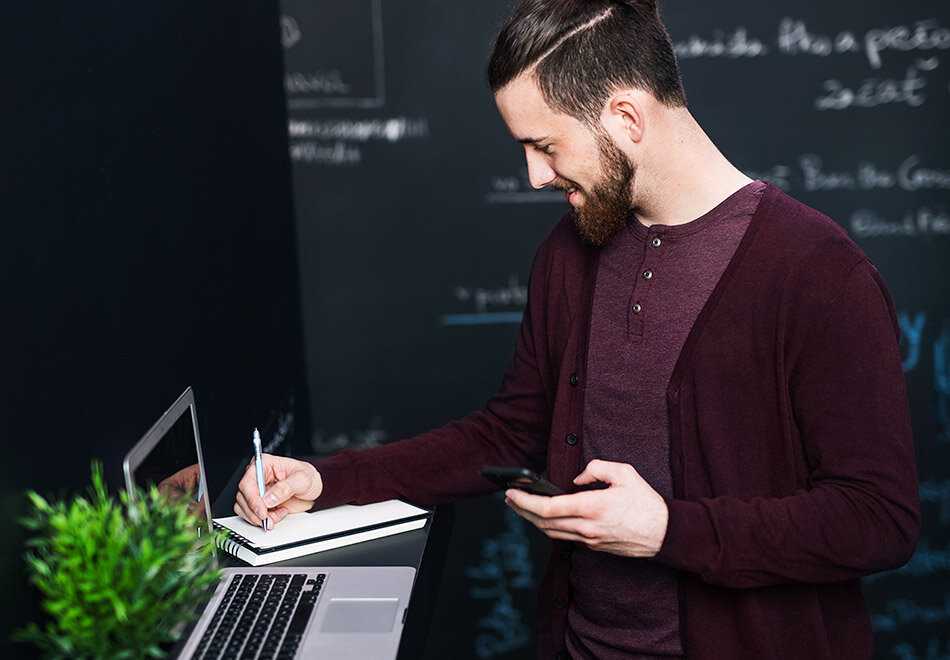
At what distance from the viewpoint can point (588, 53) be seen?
1475 millimetres

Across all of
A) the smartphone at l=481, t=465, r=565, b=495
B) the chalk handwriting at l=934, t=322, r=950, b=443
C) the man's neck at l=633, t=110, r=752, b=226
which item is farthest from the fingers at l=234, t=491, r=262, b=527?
the chalk handwriting at l=934, t=322, r=950, b=443

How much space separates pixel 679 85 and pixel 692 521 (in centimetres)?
59

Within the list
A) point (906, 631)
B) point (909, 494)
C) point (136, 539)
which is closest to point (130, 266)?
point (136, 539)

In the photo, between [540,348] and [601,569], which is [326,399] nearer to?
[540,348]

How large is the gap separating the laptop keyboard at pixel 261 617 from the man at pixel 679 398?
173mm

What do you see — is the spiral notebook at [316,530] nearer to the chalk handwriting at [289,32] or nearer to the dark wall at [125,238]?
the dark wall at [125,238]

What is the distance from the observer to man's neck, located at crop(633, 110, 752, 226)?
149 centimetres

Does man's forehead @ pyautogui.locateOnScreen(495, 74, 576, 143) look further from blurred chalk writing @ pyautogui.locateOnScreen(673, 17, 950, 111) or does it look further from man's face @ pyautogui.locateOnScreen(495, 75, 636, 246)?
blurred chalk writing @ pyautogui.locateOnScreen(673, 17, 950, 111)

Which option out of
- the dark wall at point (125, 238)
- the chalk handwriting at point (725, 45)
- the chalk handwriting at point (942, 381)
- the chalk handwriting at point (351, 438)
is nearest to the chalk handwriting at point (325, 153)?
the dark wall at point (125, 238)

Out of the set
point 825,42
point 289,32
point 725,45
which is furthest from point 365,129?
point 825,42

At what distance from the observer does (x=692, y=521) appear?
1333mm

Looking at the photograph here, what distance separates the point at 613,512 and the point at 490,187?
1.58 meters

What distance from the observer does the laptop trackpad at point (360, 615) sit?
1259mm

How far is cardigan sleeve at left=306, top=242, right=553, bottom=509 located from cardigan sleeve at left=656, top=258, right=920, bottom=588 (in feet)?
1.30
